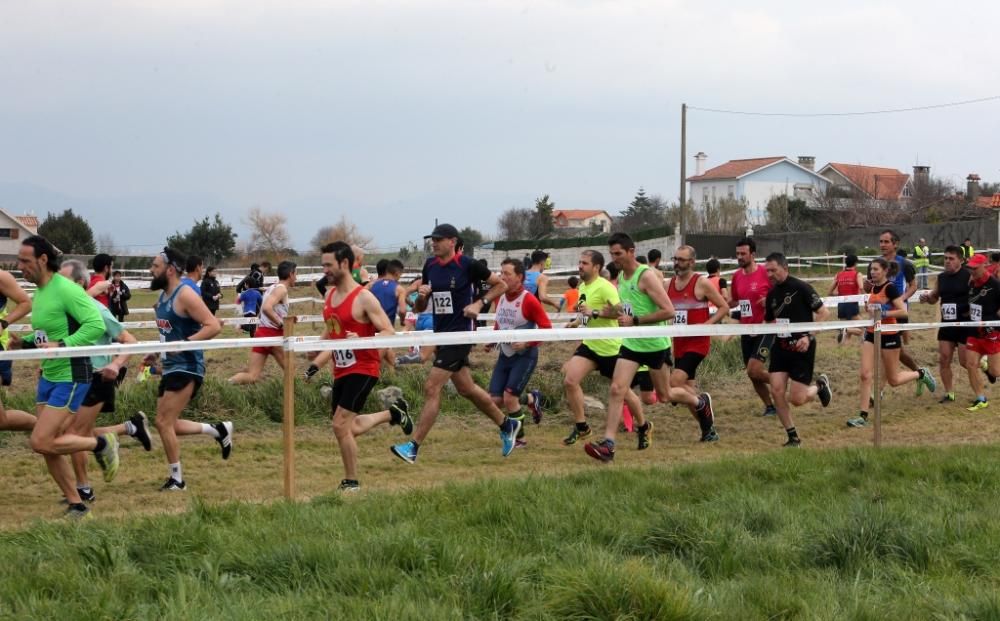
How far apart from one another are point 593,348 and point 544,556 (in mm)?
5392

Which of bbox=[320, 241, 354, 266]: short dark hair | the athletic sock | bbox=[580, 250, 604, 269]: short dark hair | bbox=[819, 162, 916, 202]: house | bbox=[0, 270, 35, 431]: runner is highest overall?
bbox=[819, 162, 916, 202]: house

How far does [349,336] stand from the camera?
28.2 ft

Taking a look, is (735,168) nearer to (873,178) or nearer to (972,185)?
(873,178)

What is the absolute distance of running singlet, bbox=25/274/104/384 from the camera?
7852mm

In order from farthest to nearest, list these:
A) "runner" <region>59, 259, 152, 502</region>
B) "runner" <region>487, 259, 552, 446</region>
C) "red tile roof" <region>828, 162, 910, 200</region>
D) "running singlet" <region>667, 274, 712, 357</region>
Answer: "red tile roof" <region>828, 162, 910, 200</region> < "running singlet" <region>667, 274, 712, 357</region> < "runner" <region>487, 259, 552, 446</region> < "runner" <region>59, 259, 152, 502</region>

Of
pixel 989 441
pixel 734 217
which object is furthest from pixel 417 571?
pixel 734 217

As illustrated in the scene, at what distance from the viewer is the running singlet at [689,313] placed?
38.2 ft

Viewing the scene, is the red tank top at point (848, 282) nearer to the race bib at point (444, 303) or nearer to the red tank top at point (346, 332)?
the race bib at point (444, 303)

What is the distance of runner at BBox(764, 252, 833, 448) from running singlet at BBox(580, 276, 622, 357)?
1515mm

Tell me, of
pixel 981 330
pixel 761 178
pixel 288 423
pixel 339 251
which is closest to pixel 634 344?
pixel 339 251

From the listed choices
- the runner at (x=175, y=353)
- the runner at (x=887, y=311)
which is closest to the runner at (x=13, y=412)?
the runner at (x=175, y=353)

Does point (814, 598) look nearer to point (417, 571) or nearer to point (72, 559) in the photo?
point (417, 571)

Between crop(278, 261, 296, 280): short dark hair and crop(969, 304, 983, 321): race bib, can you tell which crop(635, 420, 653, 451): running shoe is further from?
crop(278, 261, 296, 280): short dark hair

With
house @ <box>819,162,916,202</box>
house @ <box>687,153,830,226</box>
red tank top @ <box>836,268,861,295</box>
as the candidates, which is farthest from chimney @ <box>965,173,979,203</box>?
red tank top @ <box>836,268,861,295</box>
